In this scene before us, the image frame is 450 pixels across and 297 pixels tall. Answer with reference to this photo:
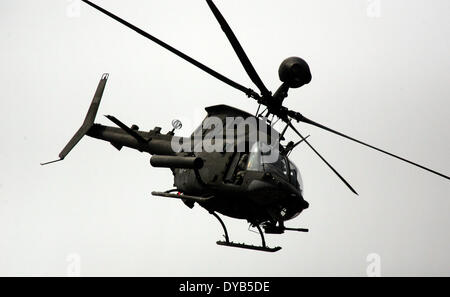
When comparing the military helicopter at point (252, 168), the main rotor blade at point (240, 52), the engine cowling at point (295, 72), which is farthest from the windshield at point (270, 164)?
the engine cowling at point (295, 72)

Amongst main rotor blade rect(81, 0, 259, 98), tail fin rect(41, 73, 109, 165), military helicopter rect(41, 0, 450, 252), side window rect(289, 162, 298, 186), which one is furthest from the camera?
tail fin rect(41, 73, 109, 165)

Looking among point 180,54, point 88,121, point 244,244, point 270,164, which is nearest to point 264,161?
point 270,164

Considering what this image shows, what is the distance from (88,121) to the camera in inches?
713

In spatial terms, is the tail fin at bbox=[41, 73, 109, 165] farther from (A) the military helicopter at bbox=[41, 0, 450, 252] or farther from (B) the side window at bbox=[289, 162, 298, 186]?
(B) the side window at bbox=[289, 162, 298, 186]

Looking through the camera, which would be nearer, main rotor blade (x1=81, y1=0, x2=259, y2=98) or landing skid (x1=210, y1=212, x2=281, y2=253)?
main rotor blade (x1=81, y1=0, x2=259, y2=98)

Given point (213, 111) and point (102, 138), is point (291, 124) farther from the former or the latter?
point (102, 138)

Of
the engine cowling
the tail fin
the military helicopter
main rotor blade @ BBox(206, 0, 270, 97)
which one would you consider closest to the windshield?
the military helicopter

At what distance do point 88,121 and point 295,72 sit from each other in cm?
915

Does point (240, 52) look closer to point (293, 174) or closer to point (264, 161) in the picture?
point (264, 161)

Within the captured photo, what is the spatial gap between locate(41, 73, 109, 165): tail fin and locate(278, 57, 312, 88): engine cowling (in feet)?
27.7

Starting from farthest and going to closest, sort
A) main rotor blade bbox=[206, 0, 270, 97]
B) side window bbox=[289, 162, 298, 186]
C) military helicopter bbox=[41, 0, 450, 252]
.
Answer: side window bbox=[289, 162, 298, 186] < military helicopter bbox=[41, 0, 450, 252] < main rotor blade bbox=[206, 0, 270, 97]

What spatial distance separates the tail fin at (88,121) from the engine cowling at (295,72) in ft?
27.7

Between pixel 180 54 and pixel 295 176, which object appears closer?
pixel 180 54

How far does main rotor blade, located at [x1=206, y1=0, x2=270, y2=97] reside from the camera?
9.38 meters
